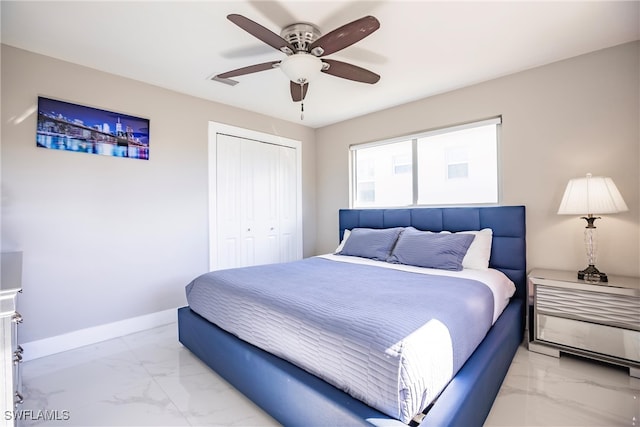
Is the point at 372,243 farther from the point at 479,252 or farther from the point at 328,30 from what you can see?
the point at 328,30

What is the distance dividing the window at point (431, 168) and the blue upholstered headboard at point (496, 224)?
0.72 ft

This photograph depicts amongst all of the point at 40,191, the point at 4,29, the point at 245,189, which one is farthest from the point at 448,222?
the point at 4,29

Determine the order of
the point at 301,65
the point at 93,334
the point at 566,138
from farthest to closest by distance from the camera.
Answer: the point at 93,334 < the point at 566,138 < the point at 301,65

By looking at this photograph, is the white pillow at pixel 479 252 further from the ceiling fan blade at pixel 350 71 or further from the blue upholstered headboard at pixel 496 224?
the ceiling fan blade at pixel 350 71

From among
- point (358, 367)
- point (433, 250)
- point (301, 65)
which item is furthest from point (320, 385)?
point (301, 65)

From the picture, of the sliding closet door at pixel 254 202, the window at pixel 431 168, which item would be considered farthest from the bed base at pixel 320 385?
the sliding closet door at pixel 254 202

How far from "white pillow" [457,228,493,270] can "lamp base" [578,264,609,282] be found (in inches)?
25.5

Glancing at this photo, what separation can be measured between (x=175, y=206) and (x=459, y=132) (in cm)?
317

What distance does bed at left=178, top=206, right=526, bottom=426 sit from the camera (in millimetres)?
1268

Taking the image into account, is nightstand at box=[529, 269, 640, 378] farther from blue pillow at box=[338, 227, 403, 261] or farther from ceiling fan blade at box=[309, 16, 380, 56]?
ceiling fan blade at box=[309, 16, 380, 56]

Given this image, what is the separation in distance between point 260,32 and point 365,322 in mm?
1671

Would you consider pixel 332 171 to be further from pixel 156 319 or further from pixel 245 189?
pixel 156 319

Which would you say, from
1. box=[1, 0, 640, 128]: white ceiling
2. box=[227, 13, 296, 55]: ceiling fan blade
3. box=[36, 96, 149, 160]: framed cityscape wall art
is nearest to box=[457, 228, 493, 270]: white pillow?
box=[1, 0, 640, 128]: white ceiling

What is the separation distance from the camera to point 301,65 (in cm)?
199
